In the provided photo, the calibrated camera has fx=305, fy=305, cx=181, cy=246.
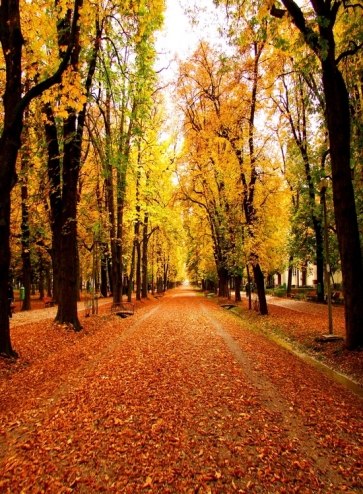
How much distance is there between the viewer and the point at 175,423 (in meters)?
3.96

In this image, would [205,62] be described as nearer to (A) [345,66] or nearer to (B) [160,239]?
(A) [345,66]

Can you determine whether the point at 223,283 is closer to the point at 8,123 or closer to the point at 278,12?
the point at 278,12

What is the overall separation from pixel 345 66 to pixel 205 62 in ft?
45.9

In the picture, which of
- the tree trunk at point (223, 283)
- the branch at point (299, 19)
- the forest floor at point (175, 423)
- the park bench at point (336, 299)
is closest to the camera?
the forest floor at point (175, 423)

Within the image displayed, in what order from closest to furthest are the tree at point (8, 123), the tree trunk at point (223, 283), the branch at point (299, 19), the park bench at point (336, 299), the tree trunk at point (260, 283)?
1. the tree at point (8, 123)
2. the branch at point (299, 19)
3. the tree trunk at point (260, 283)
4. the park bench at point (336, 299)
5. the tree trunk at point (223, 283)

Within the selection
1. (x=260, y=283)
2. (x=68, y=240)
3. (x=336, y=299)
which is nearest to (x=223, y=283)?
(x=336, y=299)

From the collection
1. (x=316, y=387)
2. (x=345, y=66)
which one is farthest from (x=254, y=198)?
(x=316, y=387)

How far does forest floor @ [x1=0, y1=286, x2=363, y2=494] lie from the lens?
2.96 metres

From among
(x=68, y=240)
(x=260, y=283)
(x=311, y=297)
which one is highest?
(x=68, y=240)

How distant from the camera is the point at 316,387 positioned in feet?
17.9

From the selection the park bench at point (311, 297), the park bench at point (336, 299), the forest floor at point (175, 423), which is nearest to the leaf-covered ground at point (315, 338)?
the forest floor at point (175, 423)

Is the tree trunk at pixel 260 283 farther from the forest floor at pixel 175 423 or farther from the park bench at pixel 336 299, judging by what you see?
the park bench at pixel 336 299

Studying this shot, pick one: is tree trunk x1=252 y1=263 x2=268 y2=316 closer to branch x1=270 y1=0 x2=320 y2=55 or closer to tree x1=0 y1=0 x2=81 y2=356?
branch x1=270 y1=0 x2=320 y2=55

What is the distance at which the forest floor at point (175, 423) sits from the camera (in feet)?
9.70
